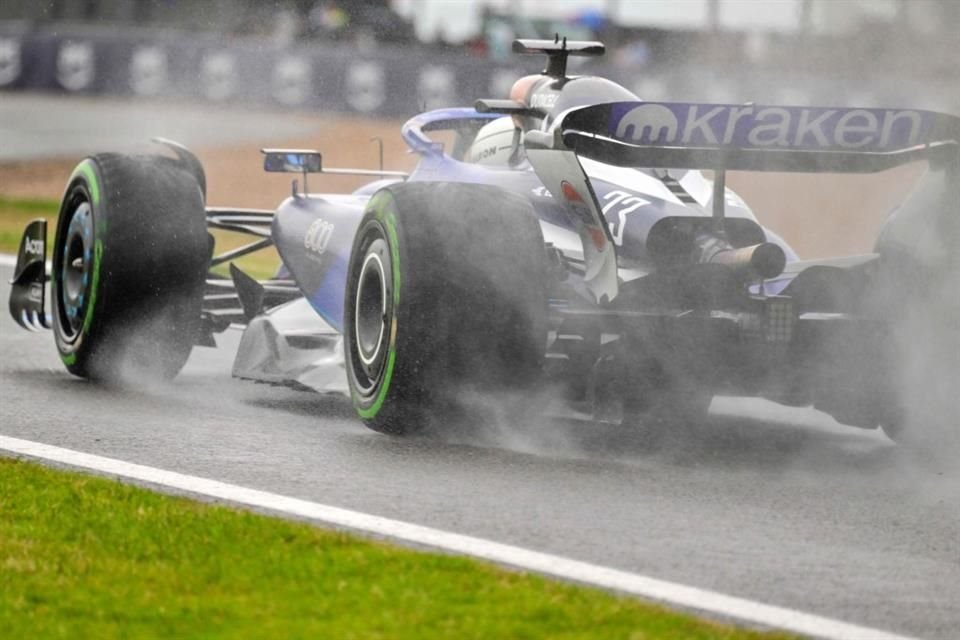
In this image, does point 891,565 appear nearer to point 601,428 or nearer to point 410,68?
point 601,428

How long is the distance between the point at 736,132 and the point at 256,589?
94.5 inches

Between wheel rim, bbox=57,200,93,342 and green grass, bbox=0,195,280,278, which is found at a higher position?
wheel rim, bbox=57,200,93,342

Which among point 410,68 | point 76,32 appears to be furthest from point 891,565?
point 76,32

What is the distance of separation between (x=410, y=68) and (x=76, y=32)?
5.22m

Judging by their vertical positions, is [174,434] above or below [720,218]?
below

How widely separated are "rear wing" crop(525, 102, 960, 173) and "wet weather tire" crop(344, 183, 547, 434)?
1.19 feet

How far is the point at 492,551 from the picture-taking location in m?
4.64

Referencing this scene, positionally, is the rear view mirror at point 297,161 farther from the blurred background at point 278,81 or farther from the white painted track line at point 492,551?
the blurred background at point 278,81

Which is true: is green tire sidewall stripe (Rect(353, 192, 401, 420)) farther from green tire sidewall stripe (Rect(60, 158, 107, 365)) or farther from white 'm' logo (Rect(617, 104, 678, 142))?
green tire sidewall stripe (Rect(60, 158, 107, 365))

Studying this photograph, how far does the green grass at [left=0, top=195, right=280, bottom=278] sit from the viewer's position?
14242mm

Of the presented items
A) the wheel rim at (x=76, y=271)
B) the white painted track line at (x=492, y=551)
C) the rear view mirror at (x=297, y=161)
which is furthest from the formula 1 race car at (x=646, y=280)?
the wheel rim at (x=76, y=271)

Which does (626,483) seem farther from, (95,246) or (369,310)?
(95,246)

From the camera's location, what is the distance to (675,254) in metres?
6.35

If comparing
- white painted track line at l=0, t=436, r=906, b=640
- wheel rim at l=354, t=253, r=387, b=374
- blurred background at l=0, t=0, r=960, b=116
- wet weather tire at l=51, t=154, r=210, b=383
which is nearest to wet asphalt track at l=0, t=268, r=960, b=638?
white painted track line at l=0, t=436, r=906, b=640
